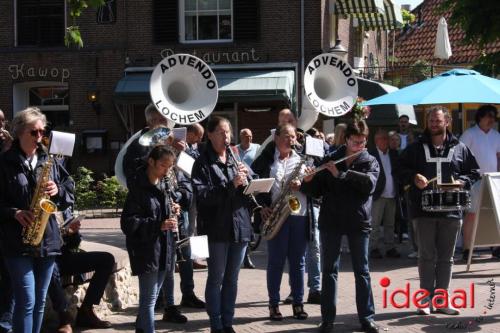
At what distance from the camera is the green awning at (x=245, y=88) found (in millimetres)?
21547

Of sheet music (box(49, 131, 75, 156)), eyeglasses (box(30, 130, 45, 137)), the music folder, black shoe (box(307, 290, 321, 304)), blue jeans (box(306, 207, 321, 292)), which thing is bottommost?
black shoe (box(307, 290, 321, 304))

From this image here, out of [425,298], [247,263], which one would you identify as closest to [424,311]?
[425,298]

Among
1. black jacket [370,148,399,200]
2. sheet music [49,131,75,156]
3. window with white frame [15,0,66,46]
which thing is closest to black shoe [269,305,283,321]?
sheet music [49,131,75,156]

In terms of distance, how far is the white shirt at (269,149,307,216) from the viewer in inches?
323

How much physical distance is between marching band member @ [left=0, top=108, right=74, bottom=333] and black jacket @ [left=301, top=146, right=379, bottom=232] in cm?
242

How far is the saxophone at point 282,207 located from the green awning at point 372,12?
1629cm

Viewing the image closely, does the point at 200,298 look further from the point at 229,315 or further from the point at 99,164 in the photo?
the point at 99,164

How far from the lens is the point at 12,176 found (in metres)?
6.28

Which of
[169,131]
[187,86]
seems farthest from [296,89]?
[169,131]

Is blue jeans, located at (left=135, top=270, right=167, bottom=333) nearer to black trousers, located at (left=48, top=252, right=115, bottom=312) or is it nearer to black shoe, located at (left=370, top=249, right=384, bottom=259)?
black trousers, located at (left=48, top=252, right=115, bottom=312)

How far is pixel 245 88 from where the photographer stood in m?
21.8

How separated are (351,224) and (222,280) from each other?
48.3 inches

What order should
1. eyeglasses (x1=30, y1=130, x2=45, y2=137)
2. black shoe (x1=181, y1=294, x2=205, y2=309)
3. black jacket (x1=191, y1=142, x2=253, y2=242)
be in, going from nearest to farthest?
eyeglasses (x1=30, y1=130, x2=45, y2=137)
black jacket (x1=191, y1=142, x2=253, y2=242)
black shoe (x1=181, y1=294, x2=205, y2=309)

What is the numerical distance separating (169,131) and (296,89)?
594 inches
